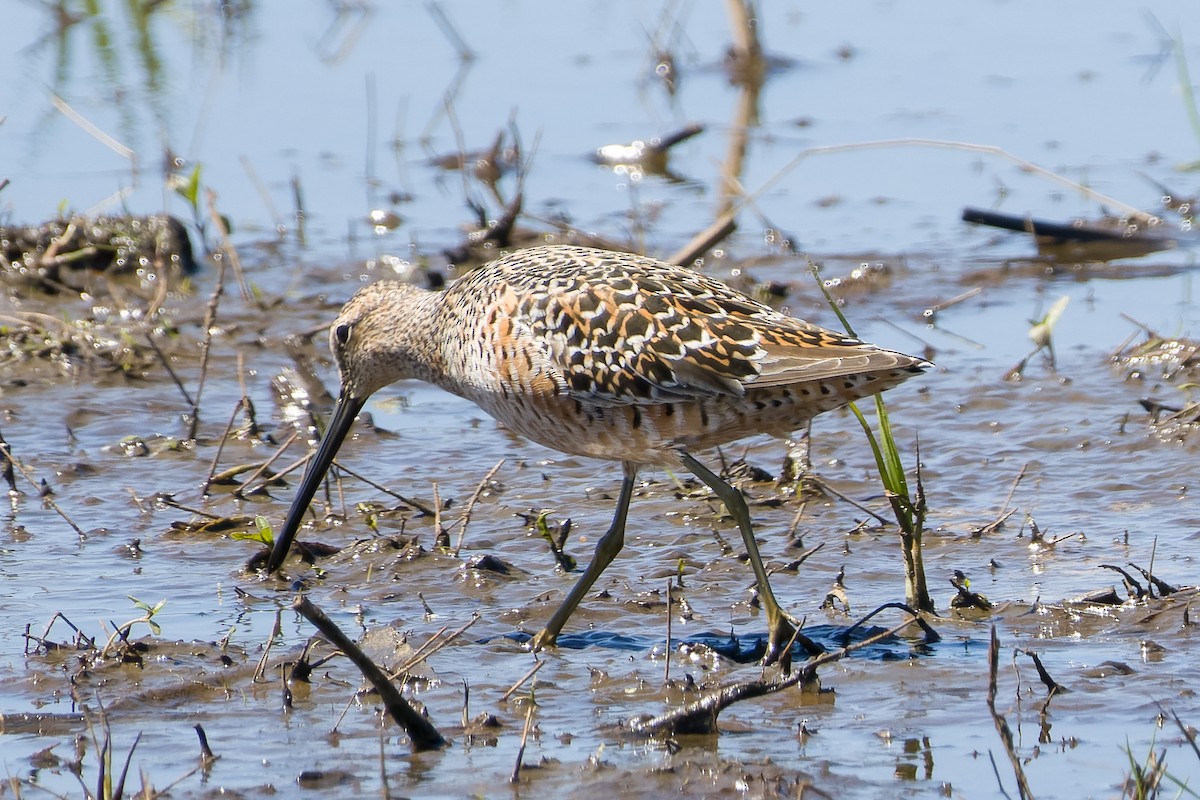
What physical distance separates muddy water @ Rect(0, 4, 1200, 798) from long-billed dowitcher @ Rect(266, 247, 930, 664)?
0.51 metres

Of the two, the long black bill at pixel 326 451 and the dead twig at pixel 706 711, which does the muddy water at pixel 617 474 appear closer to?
the dead twig at pixel 706 711

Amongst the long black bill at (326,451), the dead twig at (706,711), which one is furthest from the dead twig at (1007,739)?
the long black bill at (326,451)

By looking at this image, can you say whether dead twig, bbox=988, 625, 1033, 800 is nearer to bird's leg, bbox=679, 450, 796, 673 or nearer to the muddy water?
the muddy water

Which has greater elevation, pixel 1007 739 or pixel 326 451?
pixel 326 451

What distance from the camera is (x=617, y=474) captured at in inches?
278

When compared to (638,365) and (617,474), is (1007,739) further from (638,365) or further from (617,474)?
(617,474)

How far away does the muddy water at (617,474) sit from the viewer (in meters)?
4.57

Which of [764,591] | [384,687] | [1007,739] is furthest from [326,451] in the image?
[1007,739]

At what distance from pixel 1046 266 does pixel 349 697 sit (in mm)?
5443

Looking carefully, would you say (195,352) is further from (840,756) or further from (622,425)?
(840,756)

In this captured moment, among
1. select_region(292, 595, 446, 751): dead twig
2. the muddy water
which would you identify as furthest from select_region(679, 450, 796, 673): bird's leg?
select_region(292, 595, 446, 751): dead twig

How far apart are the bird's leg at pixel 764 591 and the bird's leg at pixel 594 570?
34cm

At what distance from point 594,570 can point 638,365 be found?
0.69 m

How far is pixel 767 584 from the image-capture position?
515 centimetres
